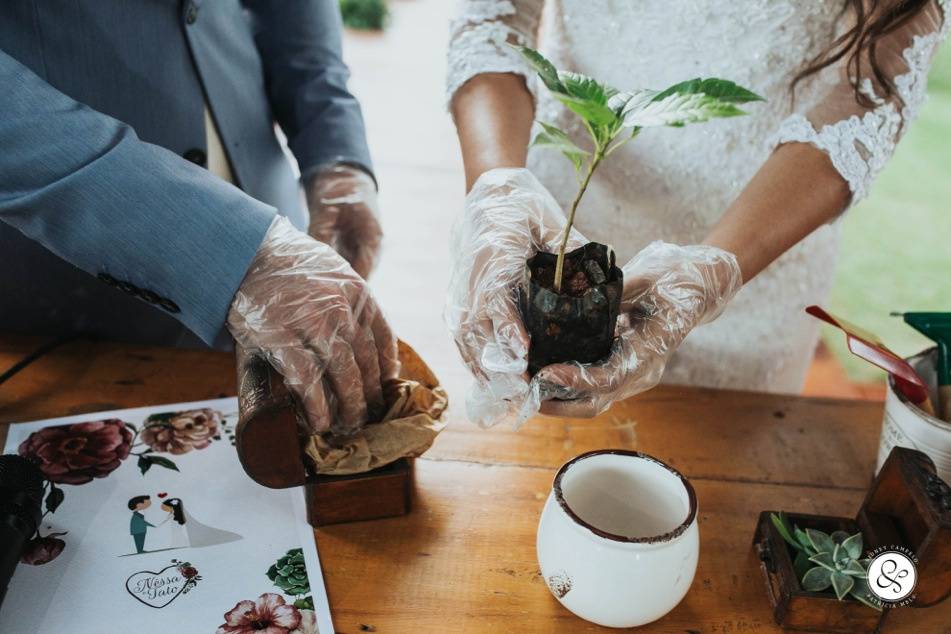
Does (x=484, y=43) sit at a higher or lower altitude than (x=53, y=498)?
higher

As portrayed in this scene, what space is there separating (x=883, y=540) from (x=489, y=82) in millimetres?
827

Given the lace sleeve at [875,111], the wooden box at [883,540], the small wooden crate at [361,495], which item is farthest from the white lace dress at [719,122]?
the small wooden crate at [361,495]

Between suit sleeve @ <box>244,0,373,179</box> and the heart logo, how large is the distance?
0.74 metres

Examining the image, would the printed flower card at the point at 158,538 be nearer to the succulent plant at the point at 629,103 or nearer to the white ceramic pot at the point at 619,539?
the white ceramic pot at the point at 619,539

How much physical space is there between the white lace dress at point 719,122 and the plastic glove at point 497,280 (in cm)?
29

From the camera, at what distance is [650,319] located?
0.89 meters

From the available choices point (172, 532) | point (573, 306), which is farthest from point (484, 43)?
point (172, 532)

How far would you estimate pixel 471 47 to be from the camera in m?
1.17

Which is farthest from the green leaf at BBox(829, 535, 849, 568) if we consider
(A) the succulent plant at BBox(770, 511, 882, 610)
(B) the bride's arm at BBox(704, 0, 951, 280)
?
(B) the bride's arm at BBox(704, 0, 951, 280)

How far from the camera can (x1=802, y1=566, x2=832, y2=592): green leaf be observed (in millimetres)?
753

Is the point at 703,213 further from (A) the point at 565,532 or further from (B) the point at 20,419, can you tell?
(B) the point at 20,419

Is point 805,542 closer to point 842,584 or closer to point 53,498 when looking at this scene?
point 842,584

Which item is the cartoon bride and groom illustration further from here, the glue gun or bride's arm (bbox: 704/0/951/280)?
the glue gun

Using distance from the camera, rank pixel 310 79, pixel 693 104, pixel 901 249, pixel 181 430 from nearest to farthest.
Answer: pixel 693 104 → pixel 181 430 → pixel 310 79 → pixel 901 249
